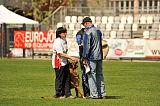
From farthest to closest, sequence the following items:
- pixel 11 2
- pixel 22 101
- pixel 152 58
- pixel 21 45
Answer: pixel 11 2
pixel 21 45
pixel 152 58
pixel 22 101

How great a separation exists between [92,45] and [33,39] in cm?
2690

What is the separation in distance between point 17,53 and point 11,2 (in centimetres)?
1817

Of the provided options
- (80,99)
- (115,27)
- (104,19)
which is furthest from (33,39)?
(80,99)

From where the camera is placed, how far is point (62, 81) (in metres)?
13.9

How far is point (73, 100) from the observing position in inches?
523

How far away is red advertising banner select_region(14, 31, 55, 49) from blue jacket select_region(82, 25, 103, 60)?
2618cm

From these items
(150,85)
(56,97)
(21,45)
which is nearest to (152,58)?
(21,45)

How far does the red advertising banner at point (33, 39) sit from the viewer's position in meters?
39.6

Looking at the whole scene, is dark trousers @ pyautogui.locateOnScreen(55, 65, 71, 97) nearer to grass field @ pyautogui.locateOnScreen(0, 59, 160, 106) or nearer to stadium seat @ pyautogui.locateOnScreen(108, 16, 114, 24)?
grass field @ pyautogui.locateOnScreen(0, 59, 160, 106)

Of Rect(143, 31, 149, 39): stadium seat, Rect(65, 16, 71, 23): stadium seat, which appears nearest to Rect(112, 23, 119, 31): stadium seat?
Rect(143, 31, 149, 39): stadium seat

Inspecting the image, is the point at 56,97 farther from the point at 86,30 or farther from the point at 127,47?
the point at 127,47

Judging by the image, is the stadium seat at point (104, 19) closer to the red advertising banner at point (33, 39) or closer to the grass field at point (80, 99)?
the red advertising banner at point (33, 39)

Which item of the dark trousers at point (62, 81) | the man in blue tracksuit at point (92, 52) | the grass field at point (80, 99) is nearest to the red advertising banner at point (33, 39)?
the grass field at point (80, 99)

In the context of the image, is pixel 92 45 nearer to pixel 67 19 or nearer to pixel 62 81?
pixel 62 81
